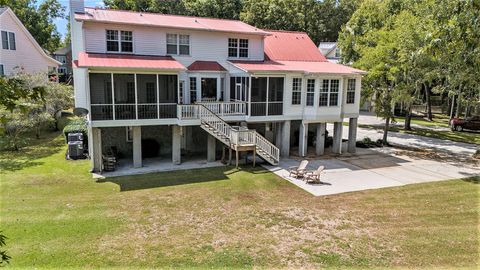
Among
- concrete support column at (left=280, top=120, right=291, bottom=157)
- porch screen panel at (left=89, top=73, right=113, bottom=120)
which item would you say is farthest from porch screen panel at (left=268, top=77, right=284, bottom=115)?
porch screen panel at (left=89, top=73, right=113, bottom=120)

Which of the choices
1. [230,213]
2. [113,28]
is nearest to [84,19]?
[113,28]

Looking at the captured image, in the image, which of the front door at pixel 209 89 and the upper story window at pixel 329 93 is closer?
the front door at pixel 209 89

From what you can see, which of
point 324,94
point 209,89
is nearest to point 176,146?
point 209,89

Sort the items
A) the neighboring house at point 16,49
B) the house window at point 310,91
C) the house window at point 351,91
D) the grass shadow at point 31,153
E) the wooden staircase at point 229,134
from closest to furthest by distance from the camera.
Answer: the grass shadow at point 31,153 < the wooden staircase at point 229,134 < the house window at point 310,91 < the house window at point 351,91 < the neighboring house at point 16,49

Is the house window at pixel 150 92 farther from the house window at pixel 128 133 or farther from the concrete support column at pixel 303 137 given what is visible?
the concrete support column at pixel 303 137

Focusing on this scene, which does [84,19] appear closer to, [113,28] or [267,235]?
[113,28]

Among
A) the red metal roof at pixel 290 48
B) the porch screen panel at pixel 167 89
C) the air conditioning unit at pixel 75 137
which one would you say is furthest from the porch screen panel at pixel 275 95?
the air conditioning unit at pixel 75 137

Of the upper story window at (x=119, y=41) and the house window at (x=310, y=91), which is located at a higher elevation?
the upper story window at (x=119, y=41)
